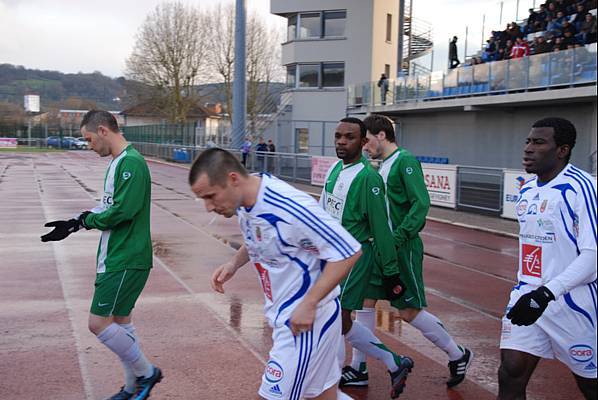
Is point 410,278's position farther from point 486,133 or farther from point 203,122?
point 203,122

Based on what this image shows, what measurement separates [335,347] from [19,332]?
462 cm

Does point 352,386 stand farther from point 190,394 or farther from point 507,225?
point 507,225

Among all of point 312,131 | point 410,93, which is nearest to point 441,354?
point 410,93

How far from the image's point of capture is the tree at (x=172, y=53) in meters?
56.6

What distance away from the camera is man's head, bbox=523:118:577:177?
158 inches

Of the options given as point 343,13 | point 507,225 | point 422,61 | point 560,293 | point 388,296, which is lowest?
point 507,225

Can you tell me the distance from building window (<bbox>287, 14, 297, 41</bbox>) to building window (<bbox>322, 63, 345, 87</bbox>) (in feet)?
10.5

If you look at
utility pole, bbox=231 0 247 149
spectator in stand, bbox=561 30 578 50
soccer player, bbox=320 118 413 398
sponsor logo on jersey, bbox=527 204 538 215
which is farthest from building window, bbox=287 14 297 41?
sponsor logo on jersey, bbox=527 204 538 215

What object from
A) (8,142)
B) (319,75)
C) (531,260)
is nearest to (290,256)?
(531,260)

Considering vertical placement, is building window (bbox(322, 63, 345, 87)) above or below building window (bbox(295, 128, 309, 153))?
above

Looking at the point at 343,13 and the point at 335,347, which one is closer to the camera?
the point at 335,347

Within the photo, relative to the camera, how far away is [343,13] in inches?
1652

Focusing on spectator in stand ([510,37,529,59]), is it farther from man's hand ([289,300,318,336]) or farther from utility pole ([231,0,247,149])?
man's hand ([289,300,318,336])

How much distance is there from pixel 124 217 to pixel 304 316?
1996mm
